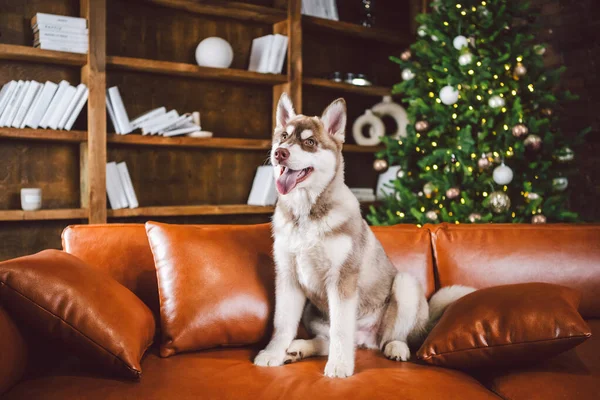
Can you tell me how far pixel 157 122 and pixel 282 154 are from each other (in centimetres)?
196

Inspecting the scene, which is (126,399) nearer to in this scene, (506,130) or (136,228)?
(136,228)

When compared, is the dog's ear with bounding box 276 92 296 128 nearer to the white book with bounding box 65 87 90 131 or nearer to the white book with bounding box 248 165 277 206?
the white book with bounding box 65 87 90 131

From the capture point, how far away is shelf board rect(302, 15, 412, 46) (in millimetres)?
3941

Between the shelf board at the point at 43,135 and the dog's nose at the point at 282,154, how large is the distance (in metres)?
1.89

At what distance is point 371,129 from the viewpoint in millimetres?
4332

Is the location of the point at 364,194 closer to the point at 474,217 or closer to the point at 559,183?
the point at 474,217

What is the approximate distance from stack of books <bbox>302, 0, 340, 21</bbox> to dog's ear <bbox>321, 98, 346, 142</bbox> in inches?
99.0

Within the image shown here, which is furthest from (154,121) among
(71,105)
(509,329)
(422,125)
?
(509,329)

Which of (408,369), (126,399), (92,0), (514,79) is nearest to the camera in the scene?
(126,399)

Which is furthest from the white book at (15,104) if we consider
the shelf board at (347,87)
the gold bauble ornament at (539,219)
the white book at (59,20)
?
the gold bauble ornament at (539,219)

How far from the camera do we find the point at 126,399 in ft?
4.24

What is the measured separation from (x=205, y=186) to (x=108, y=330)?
248 centimetres

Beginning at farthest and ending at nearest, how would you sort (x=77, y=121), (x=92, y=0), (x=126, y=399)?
1. (x=77, y=121)
2. (x=92, y=0)
3. (x=126, y=399)

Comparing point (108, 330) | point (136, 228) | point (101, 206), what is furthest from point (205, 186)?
point (108, 330)
